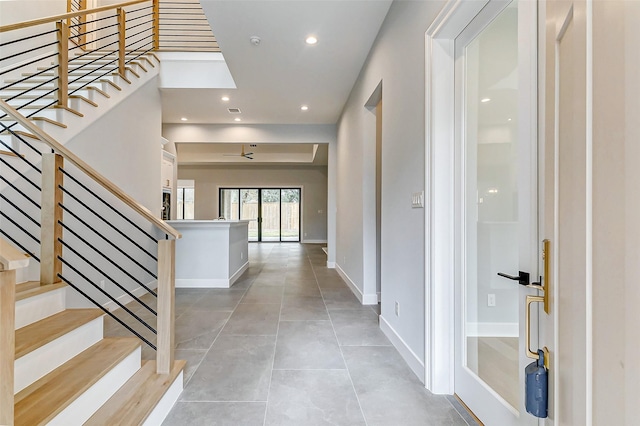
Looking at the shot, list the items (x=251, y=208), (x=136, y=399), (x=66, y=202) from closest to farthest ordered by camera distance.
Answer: (x=136, y=399) < (x=66, y=202) < (x=251, y=208)

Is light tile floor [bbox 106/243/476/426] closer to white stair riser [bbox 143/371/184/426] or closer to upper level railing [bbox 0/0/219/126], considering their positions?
white stair riser [bbox 143/371/184/426]

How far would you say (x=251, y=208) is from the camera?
12344mm

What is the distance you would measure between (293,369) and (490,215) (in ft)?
5.39

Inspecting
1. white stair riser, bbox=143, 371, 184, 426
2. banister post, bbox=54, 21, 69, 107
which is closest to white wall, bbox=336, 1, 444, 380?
white stair riser, bbox=143, 371, 184, 426

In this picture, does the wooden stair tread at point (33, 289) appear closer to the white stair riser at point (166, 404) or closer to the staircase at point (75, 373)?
the staircase at point (75, 373)

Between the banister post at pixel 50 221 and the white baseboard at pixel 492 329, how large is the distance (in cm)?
260

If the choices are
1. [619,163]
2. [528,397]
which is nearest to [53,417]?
[528,397]

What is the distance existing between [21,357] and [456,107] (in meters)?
2.57

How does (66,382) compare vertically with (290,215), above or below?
below

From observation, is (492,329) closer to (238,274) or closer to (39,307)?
(39,307)

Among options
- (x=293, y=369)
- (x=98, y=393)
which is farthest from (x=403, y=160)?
(x=98, y=393)

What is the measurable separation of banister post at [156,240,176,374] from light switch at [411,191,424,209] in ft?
5.19

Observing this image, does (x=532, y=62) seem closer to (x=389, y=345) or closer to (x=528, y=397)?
(x=528, y=397)

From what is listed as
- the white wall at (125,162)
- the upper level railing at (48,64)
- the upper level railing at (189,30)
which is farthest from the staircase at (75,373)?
the upper level railing at (189,30)
